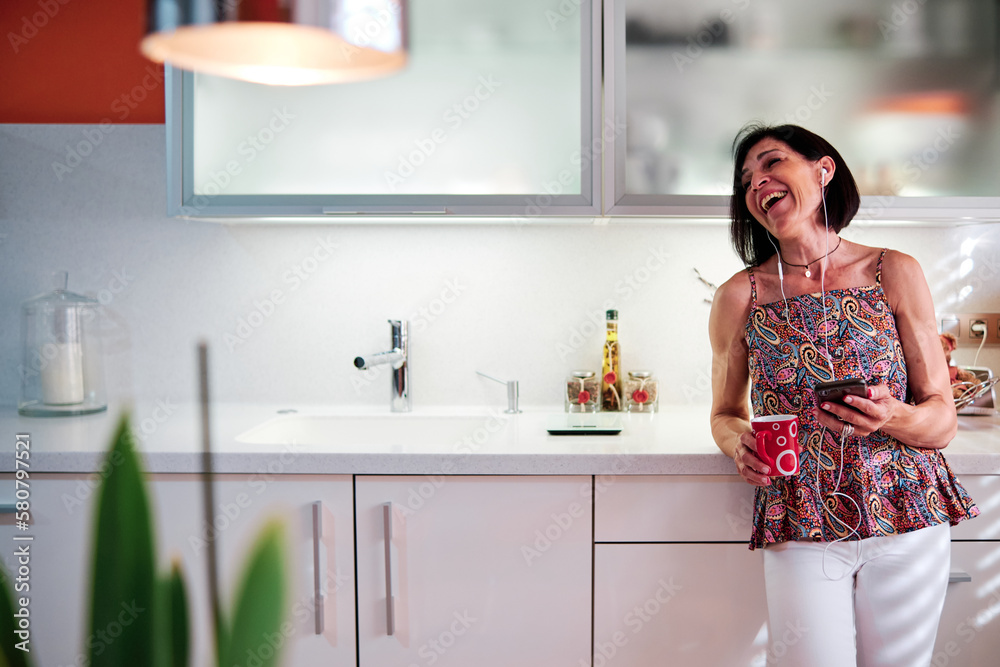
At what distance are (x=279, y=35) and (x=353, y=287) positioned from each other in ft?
4.35

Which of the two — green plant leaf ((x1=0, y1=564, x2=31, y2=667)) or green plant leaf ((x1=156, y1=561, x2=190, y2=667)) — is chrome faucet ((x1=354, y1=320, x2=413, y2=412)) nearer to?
green plant leaf ((x1=156, y1=561, x2=190, y2=667))

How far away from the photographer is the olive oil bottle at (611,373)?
197 centimetres

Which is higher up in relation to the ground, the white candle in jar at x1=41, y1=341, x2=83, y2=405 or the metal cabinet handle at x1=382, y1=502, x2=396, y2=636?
the white candle in jar at x1=41, y1=341, x2=83, y2=405

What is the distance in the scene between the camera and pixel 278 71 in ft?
3.13

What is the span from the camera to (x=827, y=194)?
1.42 m

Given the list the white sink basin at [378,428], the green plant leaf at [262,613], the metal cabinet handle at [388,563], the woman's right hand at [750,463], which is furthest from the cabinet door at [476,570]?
the white sink basin at [378,428]

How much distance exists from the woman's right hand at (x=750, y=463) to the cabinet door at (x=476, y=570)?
1.07 feet

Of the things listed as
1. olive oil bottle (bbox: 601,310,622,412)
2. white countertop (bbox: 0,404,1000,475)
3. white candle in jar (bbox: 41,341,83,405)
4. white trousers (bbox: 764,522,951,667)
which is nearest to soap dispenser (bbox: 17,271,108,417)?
white candle in jar (bbox: 41,341,83,405)

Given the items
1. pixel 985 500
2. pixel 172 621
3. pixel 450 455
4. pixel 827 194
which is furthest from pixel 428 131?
pixel 985 500

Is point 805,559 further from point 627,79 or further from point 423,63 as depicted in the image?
point 423,63

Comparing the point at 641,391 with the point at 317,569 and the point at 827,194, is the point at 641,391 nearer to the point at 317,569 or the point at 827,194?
the point at 827,194

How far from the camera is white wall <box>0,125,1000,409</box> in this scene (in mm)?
2018

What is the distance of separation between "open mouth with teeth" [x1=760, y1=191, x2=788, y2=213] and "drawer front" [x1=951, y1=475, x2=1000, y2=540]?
711mm

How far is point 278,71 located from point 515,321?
1.20 m
